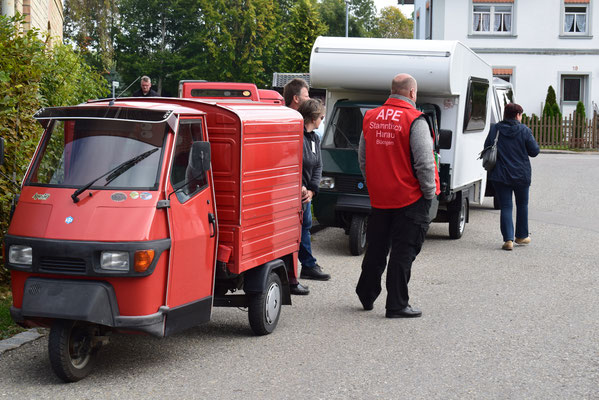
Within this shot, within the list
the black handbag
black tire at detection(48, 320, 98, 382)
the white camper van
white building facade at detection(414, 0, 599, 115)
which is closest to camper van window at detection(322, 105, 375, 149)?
the white camper van

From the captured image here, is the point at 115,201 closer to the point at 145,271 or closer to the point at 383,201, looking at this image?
the point at 145,271

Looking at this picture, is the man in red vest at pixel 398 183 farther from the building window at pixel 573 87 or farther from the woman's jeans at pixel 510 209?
the building window at pixel 573 87

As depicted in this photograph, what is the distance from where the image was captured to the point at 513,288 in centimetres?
913

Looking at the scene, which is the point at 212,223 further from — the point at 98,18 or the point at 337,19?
the point at 337,19

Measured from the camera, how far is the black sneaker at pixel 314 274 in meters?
9.50

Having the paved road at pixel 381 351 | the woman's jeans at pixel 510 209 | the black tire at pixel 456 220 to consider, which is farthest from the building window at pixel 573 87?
the paved road at pixel 381 351

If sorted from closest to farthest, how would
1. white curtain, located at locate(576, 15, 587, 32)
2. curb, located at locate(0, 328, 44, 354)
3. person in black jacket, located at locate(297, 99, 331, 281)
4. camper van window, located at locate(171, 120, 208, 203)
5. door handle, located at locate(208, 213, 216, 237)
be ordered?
camper van window, located at locate(171, 120, 208, 203) → door handle, located at locate(208, 213, 216, 237) → curb, located at locate(0, 328, 44, 354) → person in black jacket, located at locate(297, 99, 331, 281) → white curtain, located at locate(576, 15, 587, 32)

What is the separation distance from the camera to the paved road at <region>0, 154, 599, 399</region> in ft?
18.2

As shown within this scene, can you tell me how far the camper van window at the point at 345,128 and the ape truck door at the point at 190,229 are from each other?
5892mm

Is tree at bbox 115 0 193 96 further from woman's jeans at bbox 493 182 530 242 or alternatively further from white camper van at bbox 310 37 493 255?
woman's jeans at bbox 493 182 530 242

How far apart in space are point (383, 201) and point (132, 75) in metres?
69.0

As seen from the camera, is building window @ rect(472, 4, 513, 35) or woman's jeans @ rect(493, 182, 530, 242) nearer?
woman's jeans @ rect(493, 182, 530, 242)

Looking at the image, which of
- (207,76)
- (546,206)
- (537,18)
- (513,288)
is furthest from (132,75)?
(513,288)

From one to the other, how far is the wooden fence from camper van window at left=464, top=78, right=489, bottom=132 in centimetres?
2546
